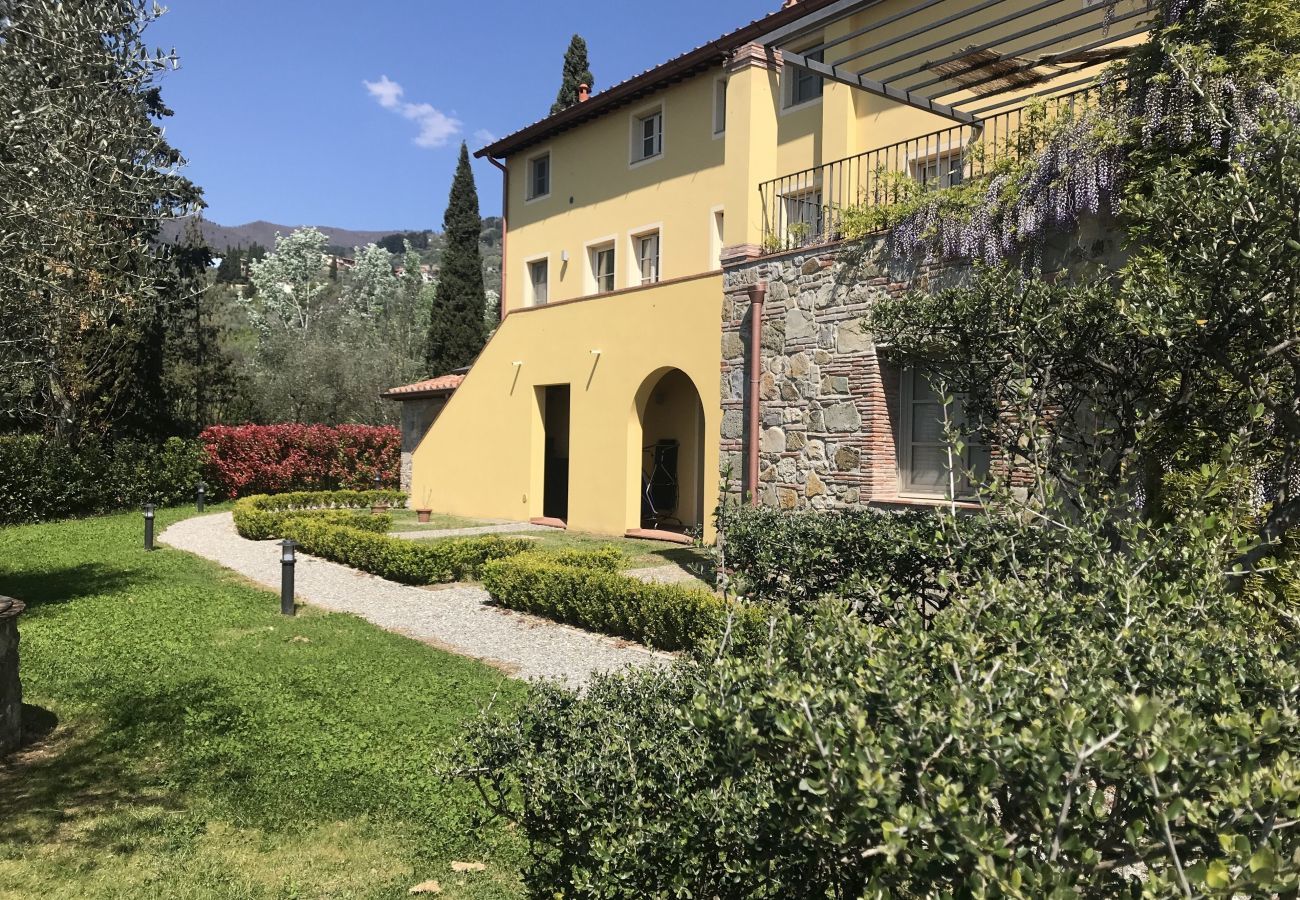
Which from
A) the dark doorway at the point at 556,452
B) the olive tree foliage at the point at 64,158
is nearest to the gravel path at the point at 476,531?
the dark doorway at the point at 556,452

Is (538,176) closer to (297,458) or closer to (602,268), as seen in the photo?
(602,268)

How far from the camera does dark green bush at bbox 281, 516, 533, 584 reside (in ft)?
34.2

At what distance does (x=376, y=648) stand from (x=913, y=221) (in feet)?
22.0

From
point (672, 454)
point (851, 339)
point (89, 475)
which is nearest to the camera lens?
point (851, 339)

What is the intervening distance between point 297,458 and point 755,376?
15.0 m

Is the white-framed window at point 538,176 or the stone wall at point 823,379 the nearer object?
the stone wall at point 823,379

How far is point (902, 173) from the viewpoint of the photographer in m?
9.67

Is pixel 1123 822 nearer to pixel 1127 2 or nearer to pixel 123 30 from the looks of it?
pixel 123 30

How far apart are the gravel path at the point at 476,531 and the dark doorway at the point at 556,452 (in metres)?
1.15

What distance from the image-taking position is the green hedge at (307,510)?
14.1 m

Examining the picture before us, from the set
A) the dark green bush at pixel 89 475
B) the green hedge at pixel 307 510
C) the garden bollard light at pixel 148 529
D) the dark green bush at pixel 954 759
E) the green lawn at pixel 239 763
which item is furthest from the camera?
the dark green bush at pixel 89 475

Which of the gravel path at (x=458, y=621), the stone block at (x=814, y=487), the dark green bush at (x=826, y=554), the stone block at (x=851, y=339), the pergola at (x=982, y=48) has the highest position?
the pergola at (x=982, y=48)

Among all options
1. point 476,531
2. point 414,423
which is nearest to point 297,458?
point 414,423

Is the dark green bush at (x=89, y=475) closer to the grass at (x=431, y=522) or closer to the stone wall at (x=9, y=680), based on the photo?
the grass at (x=431, y=522)
